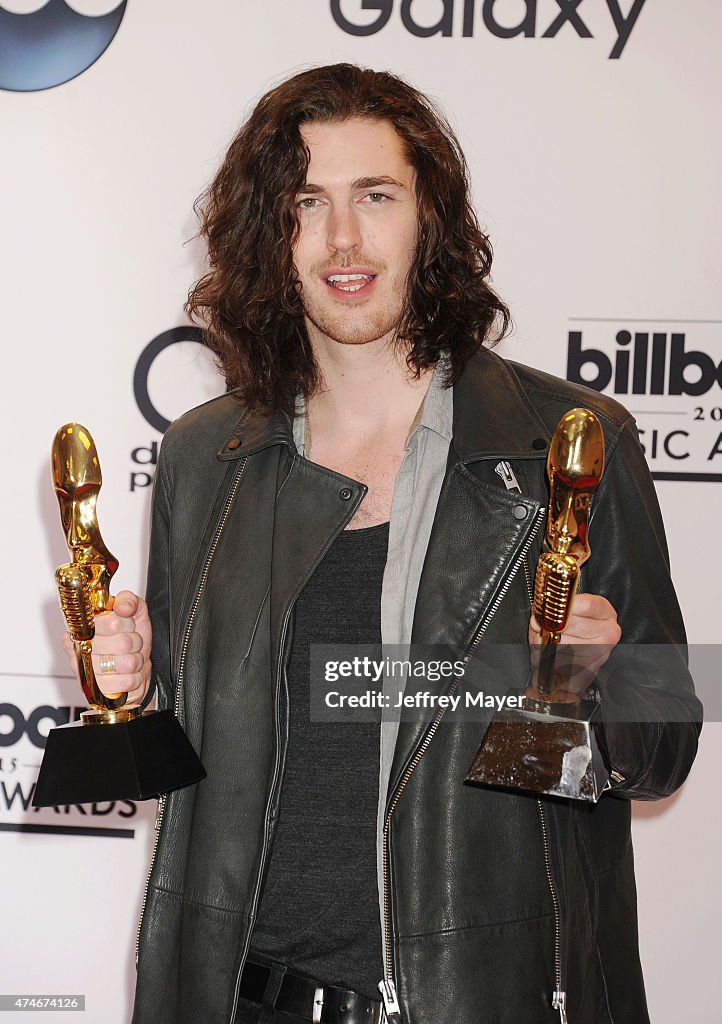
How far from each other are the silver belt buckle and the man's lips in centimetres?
116

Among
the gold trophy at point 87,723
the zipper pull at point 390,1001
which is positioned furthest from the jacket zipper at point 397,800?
the gold trophy at point 87,723

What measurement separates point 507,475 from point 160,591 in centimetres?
74

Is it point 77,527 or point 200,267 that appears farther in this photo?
point 200,267

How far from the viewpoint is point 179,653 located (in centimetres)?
197

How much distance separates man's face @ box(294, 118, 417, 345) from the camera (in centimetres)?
201

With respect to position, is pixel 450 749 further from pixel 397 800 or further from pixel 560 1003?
pixel 560 1003

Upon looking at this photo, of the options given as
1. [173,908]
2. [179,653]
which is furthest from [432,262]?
[173,908]

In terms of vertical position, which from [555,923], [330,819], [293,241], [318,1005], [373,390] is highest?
[293,241]

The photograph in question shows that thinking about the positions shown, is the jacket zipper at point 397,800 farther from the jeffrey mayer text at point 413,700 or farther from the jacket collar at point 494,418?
the jacket collar at point 494,418

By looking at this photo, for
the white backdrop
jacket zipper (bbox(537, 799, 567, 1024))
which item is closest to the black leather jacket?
jacket zipper (bbox(537, 799, 567, 1024))

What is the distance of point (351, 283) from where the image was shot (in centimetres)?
202

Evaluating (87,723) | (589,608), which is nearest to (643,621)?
(589,608)

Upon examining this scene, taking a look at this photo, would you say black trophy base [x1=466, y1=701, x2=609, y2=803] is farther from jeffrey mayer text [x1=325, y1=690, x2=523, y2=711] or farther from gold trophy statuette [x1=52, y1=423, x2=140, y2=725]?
gold trophy statuette [x1=52, y1=423, x2=140, y2=725]

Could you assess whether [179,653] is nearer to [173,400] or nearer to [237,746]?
[237,746]
